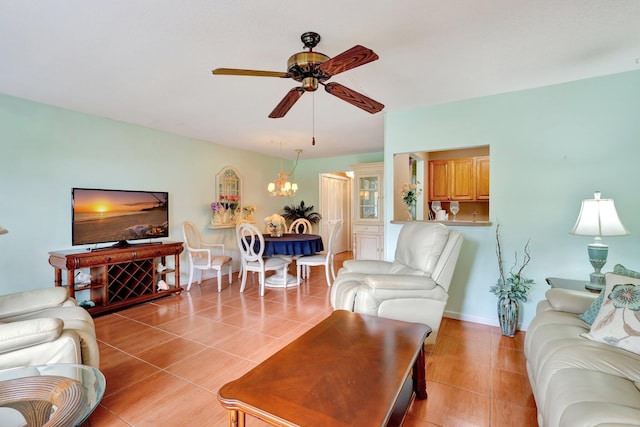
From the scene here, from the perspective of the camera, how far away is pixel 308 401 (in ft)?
3.71

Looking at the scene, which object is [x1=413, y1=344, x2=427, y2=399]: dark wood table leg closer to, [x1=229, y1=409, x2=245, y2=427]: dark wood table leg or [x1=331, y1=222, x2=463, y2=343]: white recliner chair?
[x1=331, y1=222, x2=463, y2=343]: white recliner chair

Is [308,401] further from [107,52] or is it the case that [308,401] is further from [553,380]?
[107,52]

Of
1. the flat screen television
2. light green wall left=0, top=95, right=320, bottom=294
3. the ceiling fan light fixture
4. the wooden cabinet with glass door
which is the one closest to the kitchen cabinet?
the wooden cabinet with glass door

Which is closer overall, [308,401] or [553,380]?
[308,401]

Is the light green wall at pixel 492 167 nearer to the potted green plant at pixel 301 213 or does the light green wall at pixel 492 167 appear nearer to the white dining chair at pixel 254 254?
the white dining chair at pixel 254 254

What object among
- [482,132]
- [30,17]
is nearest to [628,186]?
[482,132]

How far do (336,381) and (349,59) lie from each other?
5.31ft

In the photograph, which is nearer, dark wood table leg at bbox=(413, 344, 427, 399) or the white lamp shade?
dark wood table leg at bbox=(413, 344, 427, 399)

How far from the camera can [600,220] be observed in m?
2.12

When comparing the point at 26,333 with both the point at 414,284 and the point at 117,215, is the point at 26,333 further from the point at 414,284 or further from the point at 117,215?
the point at 117,215

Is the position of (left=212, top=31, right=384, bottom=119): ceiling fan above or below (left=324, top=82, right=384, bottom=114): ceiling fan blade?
above

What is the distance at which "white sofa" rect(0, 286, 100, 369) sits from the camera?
1.46 meters

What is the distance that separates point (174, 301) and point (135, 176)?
71.6 inches

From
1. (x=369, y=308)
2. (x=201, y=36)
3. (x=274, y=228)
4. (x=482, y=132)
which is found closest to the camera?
Result: (x=201, y=36)
